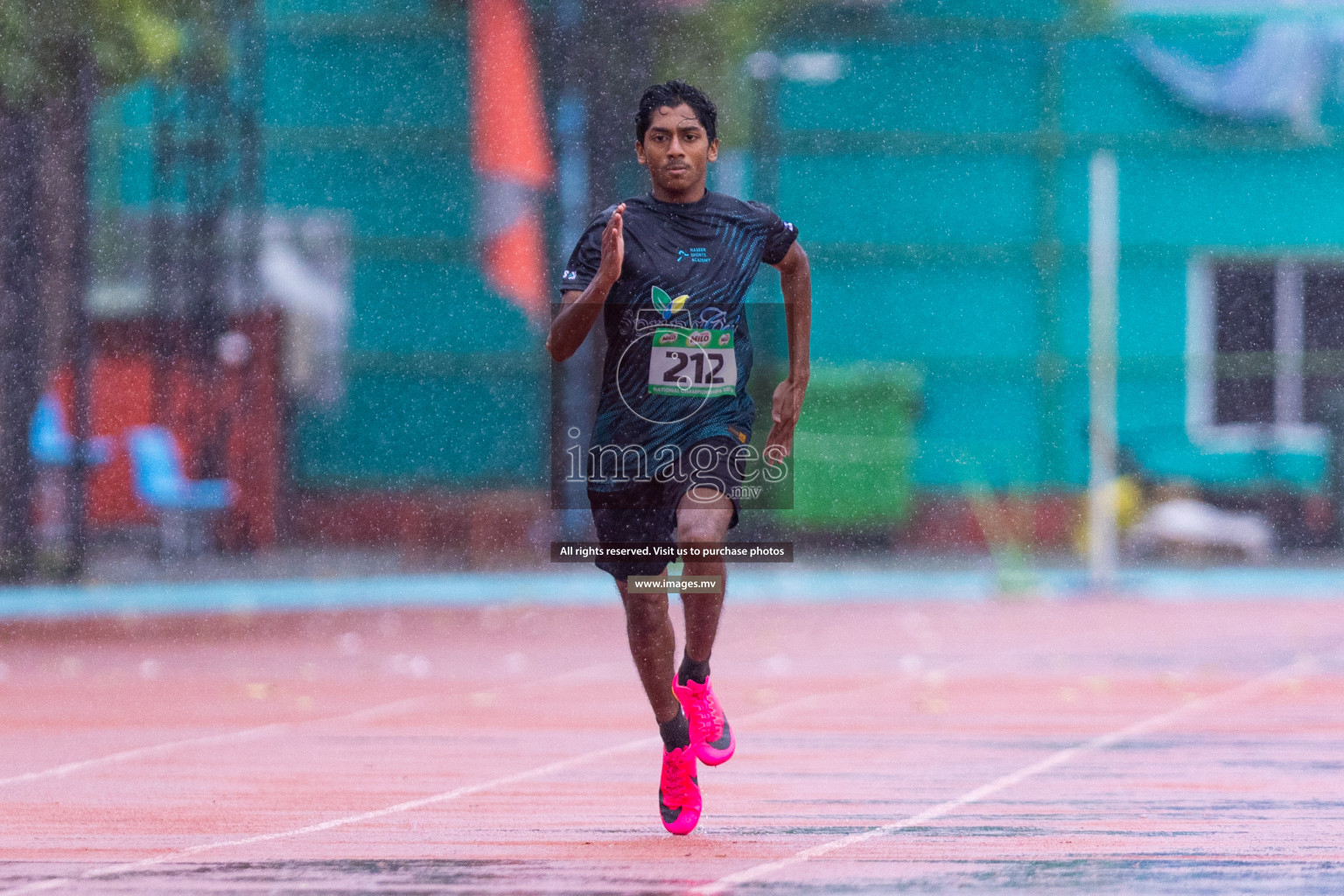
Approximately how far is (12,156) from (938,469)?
866cm

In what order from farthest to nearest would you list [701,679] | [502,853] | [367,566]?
[367,566], [701,679], [502,853]

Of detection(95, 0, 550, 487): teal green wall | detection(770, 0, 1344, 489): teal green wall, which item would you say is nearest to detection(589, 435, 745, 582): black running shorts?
detection(95, 0, 550, 487): teal green wall

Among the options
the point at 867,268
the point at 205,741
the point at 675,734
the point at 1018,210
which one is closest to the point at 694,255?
the point at 675,734

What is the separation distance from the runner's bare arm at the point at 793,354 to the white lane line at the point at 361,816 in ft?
4.82

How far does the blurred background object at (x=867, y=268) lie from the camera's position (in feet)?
63.2

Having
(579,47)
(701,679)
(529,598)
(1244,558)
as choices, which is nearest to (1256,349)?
(1244,558)

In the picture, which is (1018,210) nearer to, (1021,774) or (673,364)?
(1021,774)

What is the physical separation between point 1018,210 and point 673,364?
1576 cm

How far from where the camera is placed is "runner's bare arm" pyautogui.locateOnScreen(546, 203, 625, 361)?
4793mm

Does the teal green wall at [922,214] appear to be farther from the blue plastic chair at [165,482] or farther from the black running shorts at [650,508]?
the black running shorts at [650,508]

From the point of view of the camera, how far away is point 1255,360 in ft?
65.9

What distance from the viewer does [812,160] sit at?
2014cm

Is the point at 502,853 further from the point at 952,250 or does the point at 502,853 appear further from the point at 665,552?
the point at 952,250

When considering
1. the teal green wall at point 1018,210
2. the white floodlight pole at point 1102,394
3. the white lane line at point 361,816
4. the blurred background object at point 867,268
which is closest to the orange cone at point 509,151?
the blurred background object at point 867,268
